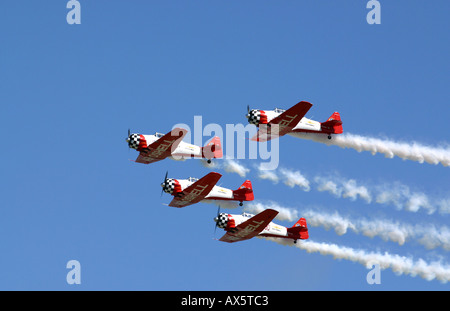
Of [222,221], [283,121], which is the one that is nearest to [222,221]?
[222,221]

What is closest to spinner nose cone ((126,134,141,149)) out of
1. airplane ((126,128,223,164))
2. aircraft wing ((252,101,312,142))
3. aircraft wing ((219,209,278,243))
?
airplane ((126,128,223,164))

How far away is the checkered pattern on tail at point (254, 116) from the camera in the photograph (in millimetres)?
64688

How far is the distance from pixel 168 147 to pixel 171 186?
2319 millimetres

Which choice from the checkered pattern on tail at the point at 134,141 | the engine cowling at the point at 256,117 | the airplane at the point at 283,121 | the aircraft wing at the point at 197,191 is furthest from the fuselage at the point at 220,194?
the checkered pattern on tail at the point at 134,141

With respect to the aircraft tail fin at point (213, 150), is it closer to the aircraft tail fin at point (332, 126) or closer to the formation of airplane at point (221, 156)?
the formation of airplane at point (221, 156)

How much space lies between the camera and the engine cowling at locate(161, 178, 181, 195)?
6562 centimetres

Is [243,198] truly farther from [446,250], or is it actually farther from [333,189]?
[446,250]

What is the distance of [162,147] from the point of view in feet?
214

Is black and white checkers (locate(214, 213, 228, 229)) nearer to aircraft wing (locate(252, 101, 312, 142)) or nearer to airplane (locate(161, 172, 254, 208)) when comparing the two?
airplane (locate(161, 172, 254, 208))

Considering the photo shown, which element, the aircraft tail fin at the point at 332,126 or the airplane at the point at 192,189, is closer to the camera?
the airplane at the point at 192,189

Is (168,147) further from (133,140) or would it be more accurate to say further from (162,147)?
(133,140)

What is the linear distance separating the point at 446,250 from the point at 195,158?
1591 centimetres

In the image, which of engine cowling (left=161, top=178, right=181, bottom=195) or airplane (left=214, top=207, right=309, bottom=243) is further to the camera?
engine cowling (left=161, top=178, right=181, bottom=195)

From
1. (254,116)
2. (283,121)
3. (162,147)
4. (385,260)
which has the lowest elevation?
(385,260)
